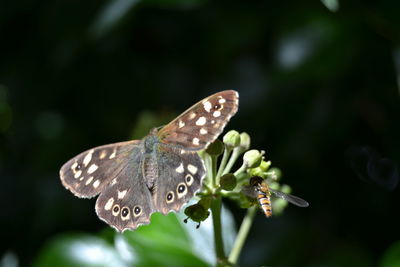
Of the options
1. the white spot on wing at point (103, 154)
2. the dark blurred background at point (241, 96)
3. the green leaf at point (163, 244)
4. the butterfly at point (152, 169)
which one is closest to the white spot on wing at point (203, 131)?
the butterfly at point (152, 169)

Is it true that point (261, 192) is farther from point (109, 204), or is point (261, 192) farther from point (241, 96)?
point (241, 96)

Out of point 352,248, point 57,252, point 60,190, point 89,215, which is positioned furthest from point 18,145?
point 352,248

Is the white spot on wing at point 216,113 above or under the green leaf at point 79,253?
above

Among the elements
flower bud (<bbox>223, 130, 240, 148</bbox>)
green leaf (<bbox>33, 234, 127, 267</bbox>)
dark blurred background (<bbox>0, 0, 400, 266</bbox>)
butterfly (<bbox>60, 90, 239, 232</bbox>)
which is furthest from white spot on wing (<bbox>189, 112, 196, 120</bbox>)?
dark blurred background (<bbox>0, 0, 400, 266</bbox>)

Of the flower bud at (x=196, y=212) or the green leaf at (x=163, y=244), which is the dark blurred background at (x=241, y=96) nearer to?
the green leaf at (x=163, y=244)

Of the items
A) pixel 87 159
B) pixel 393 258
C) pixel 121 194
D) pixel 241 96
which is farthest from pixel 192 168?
pixel 241 96

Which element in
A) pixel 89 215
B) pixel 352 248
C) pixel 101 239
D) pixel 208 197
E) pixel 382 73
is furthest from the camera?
pixel 89 215

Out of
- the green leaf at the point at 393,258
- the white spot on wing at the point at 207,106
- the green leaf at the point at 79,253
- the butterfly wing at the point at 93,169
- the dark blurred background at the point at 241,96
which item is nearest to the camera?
the white spot on wing at the point at 207,106

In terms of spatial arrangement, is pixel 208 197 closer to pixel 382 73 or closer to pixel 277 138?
pixel 277 138
